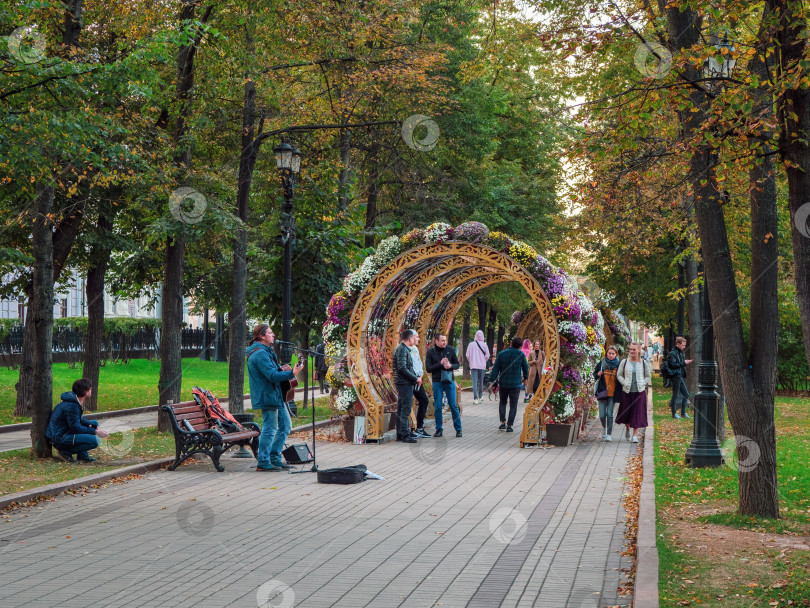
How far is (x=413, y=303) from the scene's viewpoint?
19984 millimetres

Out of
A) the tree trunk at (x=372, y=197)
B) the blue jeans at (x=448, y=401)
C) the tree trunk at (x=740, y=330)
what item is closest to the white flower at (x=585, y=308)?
the blue jeans at (x=448, y=401)

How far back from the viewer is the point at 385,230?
23547mm

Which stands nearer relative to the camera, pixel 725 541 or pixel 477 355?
pixel 725 541

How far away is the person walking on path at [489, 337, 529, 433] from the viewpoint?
1859 cm

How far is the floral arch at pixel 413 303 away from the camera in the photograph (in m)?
16.5

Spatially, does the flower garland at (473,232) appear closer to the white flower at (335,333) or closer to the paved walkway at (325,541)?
the white flower at (335,333)

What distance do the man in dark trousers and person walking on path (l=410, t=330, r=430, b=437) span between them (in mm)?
128

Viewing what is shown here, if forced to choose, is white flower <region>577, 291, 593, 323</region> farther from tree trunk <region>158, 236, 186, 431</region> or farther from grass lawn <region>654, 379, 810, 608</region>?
tree trunk <region>158, 236, 186, 431</region>

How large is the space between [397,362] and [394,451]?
173 centimetres

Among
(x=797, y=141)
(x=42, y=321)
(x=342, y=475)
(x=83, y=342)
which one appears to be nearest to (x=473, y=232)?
(x=342, y=475)

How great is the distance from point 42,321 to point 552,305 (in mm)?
8203

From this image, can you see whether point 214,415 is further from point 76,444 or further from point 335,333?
point 335,333

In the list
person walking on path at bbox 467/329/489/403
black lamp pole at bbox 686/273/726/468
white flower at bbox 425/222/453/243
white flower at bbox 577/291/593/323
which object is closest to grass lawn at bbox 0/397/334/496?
white flower at bbox 425/222/453/243

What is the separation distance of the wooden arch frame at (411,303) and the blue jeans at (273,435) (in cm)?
396
